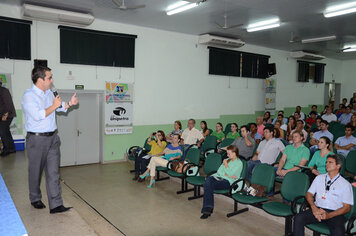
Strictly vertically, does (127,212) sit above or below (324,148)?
below

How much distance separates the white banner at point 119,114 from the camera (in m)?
7.61

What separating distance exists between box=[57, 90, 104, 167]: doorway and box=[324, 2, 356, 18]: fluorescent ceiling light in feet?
19.2

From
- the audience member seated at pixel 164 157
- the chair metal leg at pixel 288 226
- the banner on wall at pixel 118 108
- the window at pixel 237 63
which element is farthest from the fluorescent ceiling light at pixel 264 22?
the chair metal leg at pixel 288 226

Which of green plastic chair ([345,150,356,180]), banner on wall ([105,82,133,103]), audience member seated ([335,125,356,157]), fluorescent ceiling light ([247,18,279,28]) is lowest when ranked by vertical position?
green plastic chair ([345,150,356,180])

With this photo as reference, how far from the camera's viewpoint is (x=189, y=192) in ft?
18.6

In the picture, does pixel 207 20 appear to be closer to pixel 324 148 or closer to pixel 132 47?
Answer: pixel 132 47

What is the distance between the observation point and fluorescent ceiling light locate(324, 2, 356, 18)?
5.86 metres

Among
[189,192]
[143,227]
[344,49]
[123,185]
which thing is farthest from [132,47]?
[344,49]

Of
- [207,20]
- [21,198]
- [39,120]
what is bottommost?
[21,198]

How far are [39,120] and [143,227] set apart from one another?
229 cm

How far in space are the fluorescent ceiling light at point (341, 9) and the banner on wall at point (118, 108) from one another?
520 centimetres

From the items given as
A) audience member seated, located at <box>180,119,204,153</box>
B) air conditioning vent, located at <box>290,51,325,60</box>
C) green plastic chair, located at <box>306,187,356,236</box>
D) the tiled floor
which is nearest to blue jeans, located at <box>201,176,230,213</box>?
the tiled floor

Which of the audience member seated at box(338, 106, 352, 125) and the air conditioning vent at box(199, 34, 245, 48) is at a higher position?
the air conditioning vent at box(199, 34, 245, 48)

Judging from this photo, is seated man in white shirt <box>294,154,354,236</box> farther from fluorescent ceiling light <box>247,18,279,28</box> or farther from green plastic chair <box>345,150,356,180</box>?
fluorescent ceiling light <box>247,18,279,28</box>
